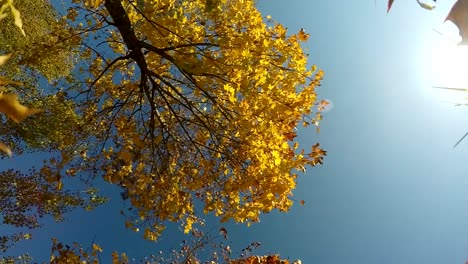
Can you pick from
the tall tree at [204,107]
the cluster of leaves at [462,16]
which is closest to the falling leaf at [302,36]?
the tall tree at [204,107]

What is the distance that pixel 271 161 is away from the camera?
8.12 metres

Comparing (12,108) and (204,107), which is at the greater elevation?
(204,107)

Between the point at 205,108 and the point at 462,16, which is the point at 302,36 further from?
the point at 462,16

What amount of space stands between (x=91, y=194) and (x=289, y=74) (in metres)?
11.2

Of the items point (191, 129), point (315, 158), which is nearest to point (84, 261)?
point (191, 129)

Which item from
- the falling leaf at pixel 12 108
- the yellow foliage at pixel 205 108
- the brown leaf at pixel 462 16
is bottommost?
the brown leaf at pixel 462 16

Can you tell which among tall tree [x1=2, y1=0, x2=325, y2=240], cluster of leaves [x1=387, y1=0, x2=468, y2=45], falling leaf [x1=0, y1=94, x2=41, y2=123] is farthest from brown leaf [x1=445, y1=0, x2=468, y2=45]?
tall tree [x1=2, y1=0, x2=325, y2=240]

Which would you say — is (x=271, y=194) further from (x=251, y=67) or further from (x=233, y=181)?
(x=251, y=67)

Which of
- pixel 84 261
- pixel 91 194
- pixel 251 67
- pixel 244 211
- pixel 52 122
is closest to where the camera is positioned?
pixel 251 67

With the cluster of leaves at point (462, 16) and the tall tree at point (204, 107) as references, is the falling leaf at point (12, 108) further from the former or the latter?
the tall tree at point (204, 107)

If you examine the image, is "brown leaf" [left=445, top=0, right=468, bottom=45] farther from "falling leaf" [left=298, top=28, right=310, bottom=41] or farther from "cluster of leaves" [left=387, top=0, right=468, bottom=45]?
"falling leaf" [left=298, top=28, right=310, bottom=41]

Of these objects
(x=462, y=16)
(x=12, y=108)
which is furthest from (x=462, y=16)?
(x=12, y=108)

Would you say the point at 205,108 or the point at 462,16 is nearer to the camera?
the point at 462,16

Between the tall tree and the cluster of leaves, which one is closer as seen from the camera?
the cluster of leaves
